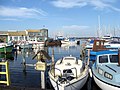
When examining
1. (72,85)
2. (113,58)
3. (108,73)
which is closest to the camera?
(72,85)

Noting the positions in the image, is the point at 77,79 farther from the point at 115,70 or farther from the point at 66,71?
the point at 115,70

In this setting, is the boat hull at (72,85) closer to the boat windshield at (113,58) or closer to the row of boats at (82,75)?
the row of boats at (82,75)

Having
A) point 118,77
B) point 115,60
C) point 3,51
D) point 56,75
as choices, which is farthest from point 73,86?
point 3,51

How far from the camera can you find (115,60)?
52.6ft

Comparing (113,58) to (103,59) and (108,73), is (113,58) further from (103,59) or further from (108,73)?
(108,73)

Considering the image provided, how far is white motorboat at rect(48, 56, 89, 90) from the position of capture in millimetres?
12445

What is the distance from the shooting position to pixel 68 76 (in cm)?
1411

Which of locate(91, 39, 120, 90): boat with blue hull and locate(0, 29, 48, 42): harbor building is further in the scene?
locate(0, 29, 48, 42): harbor building

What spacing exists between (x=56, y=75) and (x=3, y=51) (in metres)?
38.2

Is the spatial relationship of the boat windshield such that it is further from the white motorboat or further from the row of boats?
the white motorboat

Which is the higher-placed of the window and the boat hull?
the window

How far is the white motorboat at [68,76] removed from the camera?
1244cm

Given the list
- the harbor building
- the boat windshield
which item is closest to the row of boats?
the boat windshield

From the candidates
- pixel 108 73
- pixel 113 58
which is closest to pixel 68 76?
pixel 108 73
